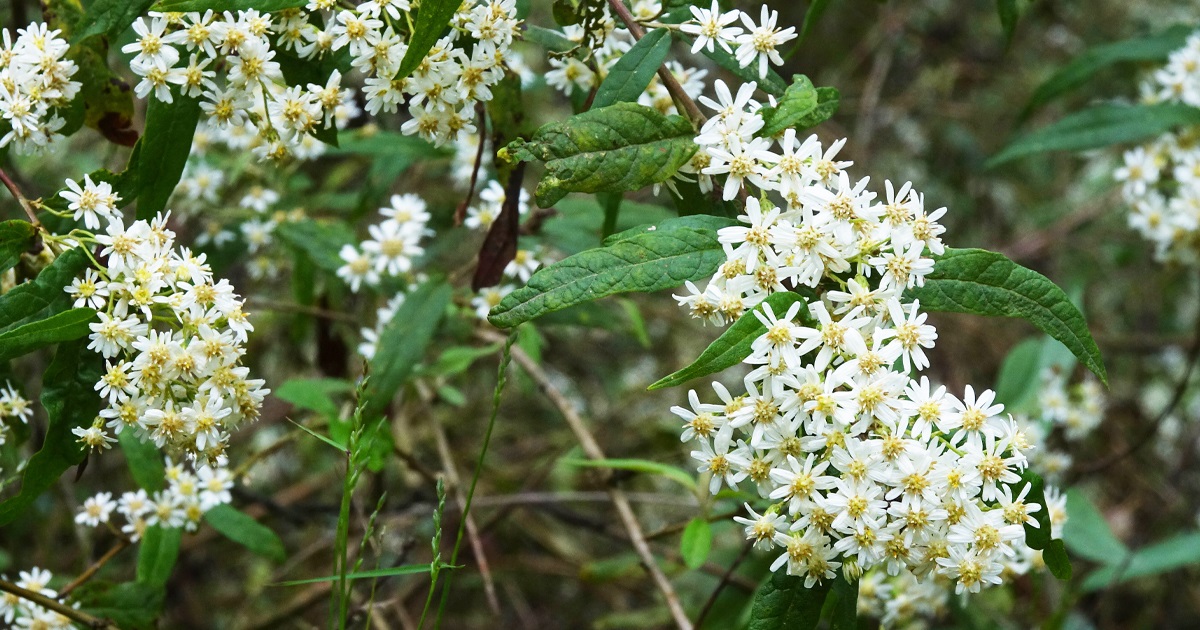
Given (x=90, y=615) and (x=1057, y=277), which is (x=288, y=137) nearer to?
(x=90, y=615)

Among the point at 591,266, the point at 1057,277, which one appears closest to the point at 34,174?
the point at 591,266

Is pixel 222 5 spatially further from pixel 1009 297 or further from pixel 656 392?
pixel 656 392

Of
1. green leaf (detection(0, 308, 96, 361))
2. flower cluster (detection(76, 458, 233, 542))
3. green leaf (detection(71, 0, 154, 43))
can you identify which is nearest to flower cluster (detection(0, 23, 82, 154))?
green leaf (detection(71, 0, 154, 43))

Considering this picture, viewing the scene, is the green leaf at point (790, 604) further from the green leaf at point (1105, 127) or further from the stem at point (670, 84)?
the green leaf at point (1105, 127)

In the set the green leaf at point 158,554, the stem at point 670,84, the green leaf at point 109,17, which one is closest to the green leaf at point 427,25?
the stem at point 670,84

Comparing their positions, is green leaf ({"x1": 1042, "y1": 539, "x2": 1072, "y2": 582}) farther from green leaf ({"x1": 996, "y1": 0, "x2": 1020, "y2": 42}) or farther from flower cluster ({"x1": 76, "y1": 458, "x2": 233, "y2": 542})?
flower cluster ({"x1": 76, "y1": 458, "x2": 233, "y2": 542})

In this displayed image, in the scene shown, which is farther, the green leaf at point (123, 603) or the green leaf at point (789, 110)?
the green leaf at point (123, 603)

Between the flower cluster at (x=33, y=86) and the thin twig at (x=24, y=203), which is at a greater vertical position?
the flower cluster at (x=33, y=86)
